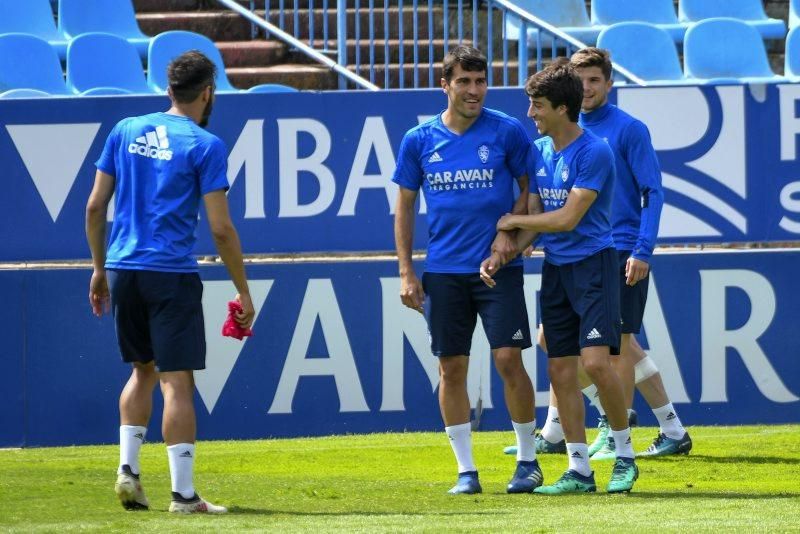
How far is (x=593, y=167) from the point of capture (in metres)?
6.29

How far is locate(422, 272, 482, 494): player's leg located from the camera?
6.55 metres

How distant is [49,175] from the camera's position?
9062 mm

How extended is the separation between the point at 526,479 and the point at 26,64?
235 inches

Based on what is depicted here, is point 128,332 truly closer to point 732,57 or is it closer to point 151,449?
point 151,449

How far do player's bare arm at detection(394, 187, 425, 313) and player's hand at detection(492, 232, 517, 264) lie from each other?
404 millimetres

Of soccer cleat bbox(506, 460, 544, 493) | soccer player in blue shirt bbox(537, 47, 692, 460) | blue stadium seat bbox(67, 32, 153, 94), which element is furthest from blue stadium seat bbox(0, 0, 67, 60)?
soccer cleat bbox(506, 460, 544, 493)

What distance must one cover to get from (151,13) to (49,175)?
4.61 metres

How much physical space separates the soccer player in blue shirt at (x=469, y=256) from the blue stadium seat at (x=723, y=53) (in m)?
6.44

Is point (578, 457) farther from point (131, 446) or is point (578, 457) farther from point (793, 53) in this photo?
point (793, 53)

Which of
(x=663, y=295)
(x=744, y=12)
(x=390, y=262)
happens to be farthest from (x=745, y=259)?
(x=744, y=12)

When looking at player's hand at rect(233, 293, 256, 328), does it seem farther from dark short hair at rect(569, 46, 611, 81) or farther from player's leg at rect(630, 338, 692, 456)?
player's leg at rect(630, 338, 692, 456)

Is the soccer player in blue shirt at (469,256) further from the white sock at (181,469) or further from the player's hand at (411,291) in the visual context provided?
the white sock at (181,469)

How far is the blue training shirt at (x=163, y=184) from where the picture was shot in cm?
588

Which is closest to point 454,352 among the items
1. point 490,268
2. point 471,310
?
point 471,310
